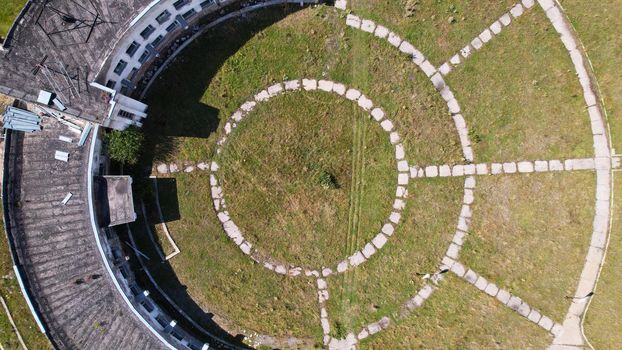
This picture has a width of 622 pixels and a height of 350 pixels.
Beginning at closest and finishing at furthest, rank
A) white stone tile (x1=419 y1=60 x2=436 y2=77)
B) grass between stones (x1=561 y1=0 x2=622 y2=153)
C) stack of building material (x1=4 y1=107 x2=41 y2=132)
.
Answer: stack of building material (x1=4 y1=107 x2=41 y2=132) → grass between stones (x1=561 y1=0 x2=622 y2=153) → white stone tile (x1=419 y1=60 x2=436 y2=77)

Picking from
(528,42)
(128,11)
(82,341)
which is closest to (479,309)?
(528,42)

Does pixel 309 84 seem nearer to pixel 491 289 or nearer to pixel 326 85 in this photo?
pixel 326 85

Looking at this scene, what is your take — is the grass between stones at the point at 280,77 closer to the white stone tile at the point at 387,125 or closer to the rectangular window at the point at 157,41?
the white stone tile at the point at 387,125

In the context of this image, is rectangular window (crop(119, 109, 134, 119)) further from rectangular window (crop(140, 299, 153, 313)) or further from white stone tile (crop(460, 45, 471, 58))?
white stone tile (crop(460, 45, 471, 58))

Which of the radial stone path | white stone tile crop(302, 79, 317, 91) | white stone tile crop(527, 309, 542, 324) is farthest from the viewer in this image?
white stone tile crop(302, 79, 317, 91)

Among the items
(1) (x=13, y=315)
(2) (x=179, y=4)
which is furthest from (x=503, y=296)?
(1) (x=13, y=315)

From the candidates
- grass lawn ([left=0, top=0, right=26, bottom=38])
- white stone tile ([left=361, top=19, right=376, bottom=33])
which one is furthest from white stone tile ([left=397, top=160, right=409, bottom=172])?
grass lawn ([left=0, top=0, right=26, bottom=38])

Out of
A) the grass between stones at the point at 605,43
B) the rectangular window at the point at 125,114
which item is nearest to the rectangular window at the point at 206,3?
the rectangular window at the point at 125,114
